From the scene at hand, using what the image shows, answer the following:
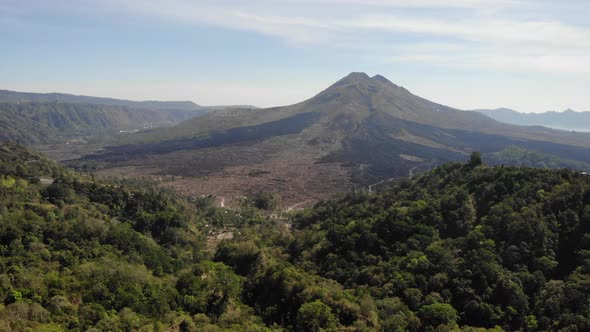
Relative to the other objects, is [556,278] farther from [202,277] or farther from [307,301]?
[202,277]

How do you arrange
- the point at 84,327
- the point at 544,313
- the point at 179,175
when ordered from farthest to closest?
the point at 179,175
the point at 544,313
the point at 84,327

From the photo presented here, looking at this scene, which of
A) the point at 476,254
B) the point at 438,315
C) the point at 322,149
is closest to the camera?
the point at 438,315

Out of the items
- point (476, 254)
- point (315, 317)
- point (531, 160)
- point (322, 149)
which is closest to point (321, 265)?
point (315, 317)

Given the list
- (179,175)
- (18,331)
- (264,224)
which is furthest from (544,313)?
(179,175)

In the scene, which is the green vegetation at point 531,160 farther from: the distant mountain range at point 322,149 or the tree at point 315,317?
the tree at point 315,317

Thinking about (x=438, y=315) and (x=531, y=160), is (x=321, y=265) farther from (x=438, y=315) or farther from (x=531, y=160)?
(x=531, y=160)

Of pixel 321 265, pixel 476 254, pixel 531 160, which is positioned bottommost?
pixel 321 265

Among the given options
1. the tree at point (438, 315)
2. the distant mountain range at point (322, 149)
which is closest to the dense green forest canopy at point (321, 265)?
the tree at point (438, 315)
